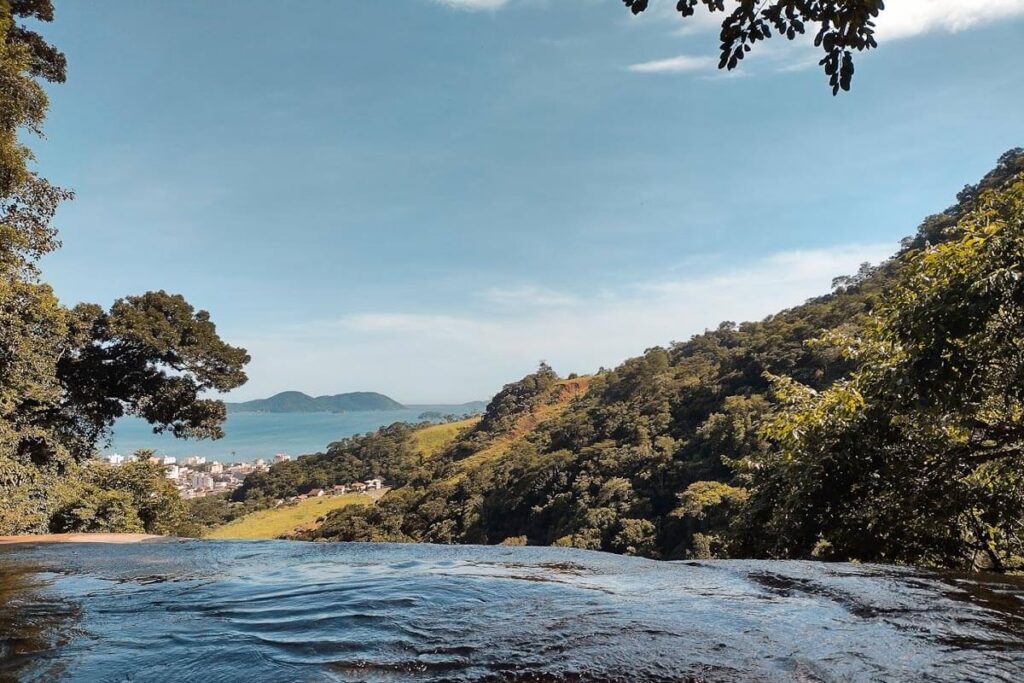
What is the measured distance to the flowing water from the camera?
4.27m

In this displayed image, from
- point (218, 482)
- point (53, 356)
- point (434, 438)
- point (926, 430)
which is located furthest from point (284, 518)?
point (926, 430)

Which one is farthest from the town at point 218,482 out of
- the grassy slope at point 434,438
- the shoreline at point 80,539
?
the shoreline at point 80,539

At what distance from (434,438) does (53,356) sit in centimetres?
10623

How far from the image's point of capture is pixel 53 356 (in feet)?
51.6

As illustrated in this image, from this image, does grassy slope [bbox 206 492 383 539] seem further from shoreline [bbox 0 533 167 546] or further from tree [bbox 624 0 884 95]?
tree [bbox 624 0 884 95]

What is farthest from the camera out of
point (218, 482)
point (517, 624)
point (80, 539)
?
point (218, 482)

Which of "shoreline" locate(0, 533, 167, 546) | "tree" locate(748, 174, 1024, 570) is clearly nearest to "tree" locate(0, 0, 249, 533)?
"shoreline" locate(0, 533, 167, 546)

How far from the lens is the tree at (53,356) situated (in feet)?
42.9

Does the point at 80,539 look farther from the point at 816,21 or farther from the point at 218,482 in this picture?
the point at 218,482

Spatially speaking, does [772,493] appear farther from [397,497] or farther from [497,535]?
[397,497]

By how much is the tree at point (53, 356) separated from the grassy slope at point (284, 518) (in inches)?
1666

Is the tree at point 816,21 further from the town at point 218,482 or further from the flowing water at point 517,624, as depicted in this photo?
the town at point 218,482

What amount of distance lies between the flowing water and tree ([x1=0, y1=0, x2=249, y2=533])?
23.7ft

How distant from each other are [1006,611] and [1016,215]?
4.45 m
